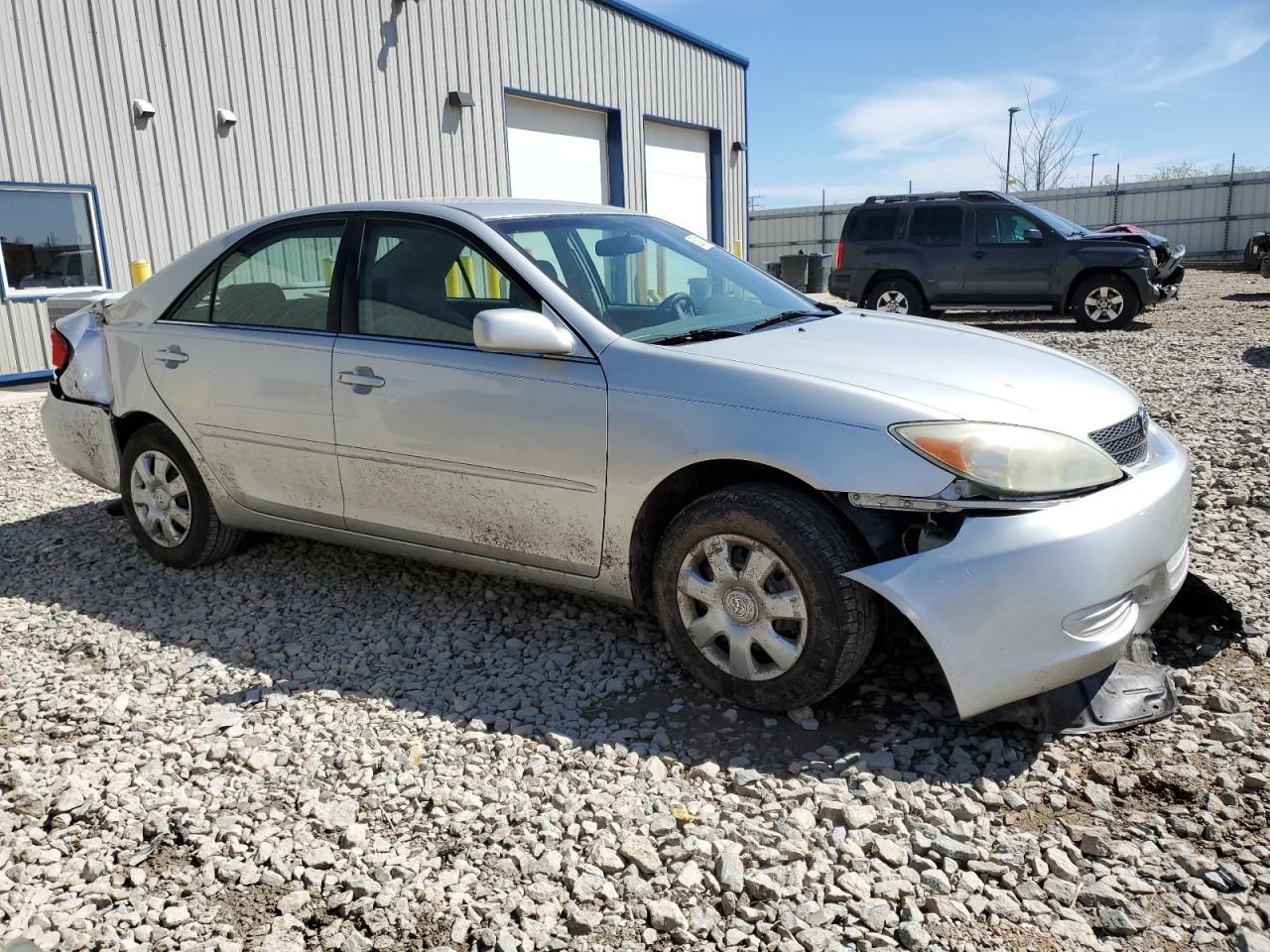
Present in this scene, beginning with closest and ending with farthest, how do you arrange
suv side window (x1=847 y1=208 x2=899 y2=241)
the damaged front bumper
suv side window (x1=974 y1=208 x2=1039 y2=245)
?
the damaged front bumper → suv side window (x1=974 y1=208 x2=1039 y2=245) → suv side window (x1=847 y1=208 x2=899 y2=241)

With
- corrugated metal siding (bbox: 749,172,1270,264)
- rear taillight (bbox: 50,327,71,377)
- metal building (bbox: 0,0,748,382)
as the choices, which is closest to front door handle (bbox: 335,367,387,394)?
rear taillight (bbox: 50,327,71,377)

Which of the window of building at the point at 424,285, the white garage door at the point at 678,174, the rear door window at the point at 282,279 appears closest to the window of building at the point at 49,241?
the rear door window at the point at 282,279

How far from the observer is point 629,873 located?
251 cm

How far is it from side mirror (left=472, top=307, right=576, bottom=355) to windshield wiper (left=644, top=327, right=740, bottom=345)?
0.30 m

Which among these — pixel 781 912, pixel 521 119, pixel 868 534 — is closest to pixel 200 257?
pixel 868 534

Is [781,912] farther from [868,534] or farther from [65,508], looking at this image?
[65,508]

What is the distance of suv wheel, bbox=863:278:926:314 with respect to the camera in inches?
598

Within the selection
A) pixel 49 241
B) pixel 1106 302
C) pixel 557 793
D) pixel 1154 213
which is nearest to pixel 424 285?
pixel 557 793

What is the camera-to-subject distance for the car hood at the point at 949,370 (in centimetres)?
297

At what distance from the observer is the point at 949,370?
3215 millimetres

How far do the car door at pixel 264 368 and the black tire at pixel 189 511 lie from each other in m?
0.19

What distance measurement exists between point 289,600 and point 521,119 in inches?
485

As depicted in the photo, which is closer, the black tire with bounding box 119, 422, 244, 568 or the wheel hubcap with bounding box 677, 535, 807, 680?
the wheel hubcap with bounding box 677, 535, 807, 680

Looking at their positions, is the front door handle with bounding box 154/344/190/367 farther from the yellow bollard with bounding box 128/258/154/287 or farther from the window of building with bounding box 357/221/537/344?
the yellow bollard with bounding box 128/258/154/287
